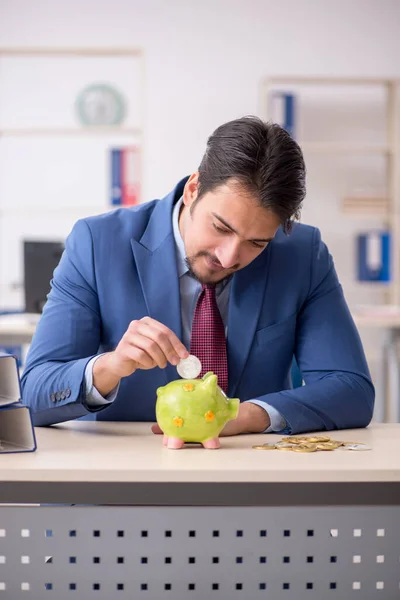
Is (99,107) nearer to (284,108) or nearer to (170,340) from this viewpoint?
(284,108)

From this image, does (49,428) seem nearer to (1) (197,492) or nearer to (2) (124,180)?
(1) (197,492)

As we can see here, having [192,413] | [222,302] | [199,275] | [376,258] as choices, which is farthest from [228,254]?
[376,258]

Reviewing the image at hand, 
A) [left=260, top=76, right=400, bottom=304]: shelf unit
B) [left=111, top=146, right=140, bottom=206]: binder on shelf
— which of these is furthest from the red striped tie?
[left=260, top=76, right=400, bottom=304]: shelf unit

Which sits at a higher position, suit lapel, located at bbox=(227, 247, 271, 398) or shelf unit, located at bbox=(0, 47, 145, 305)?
shelf unit, located at bbox=(0, 47, 145, 305)

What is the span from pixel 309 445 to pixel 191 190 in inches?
23.5

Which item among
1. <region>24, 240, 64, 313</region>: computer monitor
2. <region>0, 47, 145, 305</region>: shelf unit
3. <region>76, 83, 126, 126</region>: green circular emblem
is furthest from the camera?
<region>76, 83, 126, 126</region>: green circular emblem

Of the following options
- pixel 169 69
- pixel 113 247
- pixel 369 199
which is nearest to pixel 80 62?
pixel 169 69

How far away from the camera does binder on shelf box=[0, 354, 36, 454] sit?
1237 mm

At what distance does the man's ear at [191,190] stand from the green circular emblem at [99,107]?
3.91 m

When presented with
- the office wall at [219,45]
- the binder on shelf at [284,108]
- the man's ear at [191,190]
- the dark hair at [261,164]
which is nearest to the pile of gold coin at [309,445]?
the dark hair at [261,164]

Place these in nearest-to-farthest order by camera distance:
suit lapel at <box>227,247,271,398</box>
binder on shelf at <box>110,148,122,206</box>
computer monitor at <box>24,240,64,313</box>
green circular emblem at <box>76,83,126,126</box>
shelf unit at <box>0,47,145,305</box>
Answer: suit lapel at <box>227,247,271,398</box> → computer monitor at <box>24,240,64,313</box> → shelf unit at <box>0,47,145,305</box> → binder on shelf at <box>110,148,122,206</box> → green circular emblem at <box>76,83,126,126</box>

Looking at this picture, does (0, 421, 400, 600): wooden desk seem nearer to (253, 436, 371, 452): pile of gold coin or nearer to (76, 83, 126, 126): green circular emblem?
(253, 436, 371, 452): pile of gold coin

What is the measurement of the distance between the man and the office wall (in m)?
3.85

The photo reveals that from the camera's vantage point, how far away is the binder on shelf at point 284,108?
5.27 meters
